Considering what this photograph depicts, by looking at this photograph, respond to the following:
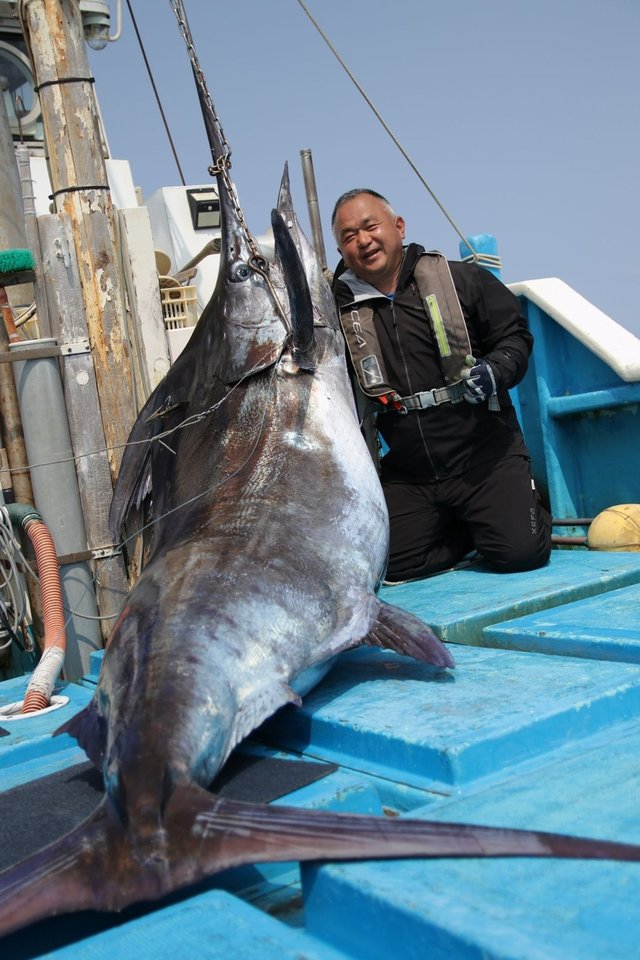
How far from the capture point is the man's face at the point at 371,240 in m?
4.43

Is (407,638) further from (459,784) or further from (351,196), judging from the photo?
(351,196)

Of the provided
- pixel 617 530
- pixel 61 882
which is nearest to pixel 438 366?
pixel 617 530

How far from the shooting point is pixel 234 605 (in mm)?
2391

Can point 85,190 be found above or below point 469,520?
above

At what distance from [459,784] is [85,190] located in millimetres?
3945

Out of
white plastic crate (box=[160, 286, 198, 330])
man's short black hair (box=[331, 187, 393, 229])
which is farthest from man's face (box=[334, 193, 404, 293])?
white plastic crate (box=[160, 286, 198, 330])

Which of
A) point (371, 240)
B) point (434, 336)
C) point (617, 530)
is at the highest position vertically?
point (371, 240)

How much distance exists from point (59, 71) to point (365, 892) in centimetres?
469

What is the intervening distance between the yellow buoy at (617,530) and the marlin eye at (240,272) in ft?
7.10

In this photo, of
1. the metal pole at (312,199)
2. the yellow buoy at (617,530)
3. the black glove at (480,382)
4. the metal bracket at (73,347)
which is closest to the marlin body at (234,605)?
the black glove at (480,382)

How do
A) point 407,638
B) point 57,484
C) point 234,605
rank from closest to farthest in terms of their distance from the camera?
1. point 234,605
2. point 407,638
3. point 57,484

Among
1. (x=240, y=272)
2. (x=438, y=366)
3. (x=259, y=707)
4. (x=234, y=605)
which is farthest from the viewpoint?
(x=438, y=366)

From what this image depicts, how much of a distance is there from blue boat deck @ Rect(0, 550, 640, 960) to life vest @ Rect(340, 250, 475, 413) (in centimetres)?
114

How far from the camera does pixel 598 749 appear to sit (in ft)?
6.64
